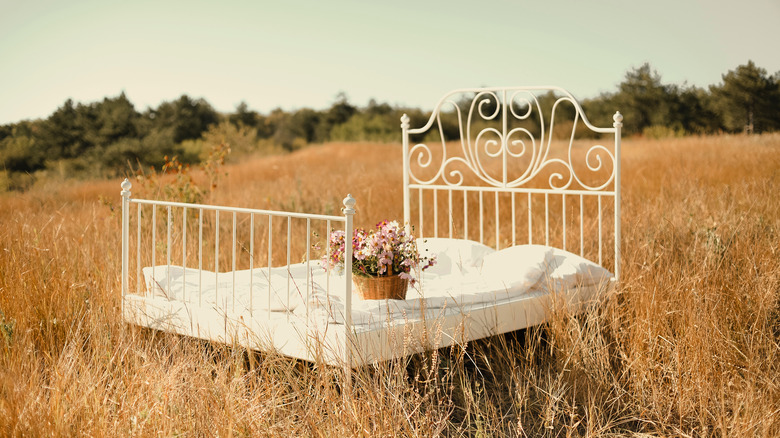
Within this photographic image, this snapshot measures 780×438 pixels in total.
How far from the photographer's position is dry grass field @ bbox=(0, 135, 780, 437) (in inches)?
102

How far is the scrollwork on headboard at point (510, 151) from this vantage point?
4789 millimetres

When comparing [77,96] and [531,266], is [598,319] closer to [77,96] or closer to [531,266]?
[531,266]

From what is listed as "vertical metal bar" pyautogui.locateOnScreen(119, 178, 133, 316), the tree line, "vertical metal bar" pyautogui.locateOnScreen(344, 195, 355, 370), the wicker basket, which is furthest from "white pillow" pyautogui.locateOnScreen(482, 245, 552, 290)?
the tree line

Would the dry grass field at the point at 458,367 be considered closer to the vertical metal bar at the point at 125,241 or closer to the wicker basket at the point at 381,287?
the vertical metal bar at the point at 125,241

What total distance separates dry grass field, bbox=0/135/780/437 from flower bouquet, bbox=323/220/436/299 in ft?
1.50

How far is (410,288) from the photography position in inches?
162

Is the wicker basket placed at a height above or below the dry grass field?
above

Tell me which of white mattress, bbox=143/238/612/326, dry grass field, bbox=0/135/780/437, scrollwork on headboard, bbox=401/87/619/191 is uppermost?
scrollwork on headboard, bbox=401/87/619/191

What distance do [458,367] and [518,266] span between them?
126 cm

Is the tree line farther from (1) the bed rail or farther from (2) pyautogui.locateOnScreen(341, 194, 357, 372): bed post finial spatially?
(2) pyautogui.locateOnScreen(341, 194, 357, 372): bed post finial

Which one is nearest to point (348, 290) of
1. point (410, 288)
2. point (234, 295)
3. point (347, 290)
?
point (347, 290)

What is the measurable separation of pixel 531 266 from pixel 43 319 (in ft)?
8.71

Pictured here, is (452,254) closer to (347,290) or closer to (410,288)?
(410,288)

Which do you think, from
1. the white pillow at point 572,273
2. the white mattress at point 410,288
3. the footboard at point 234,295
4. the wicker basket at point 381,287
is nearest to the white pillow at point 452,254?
the white mattress at point 410,288
